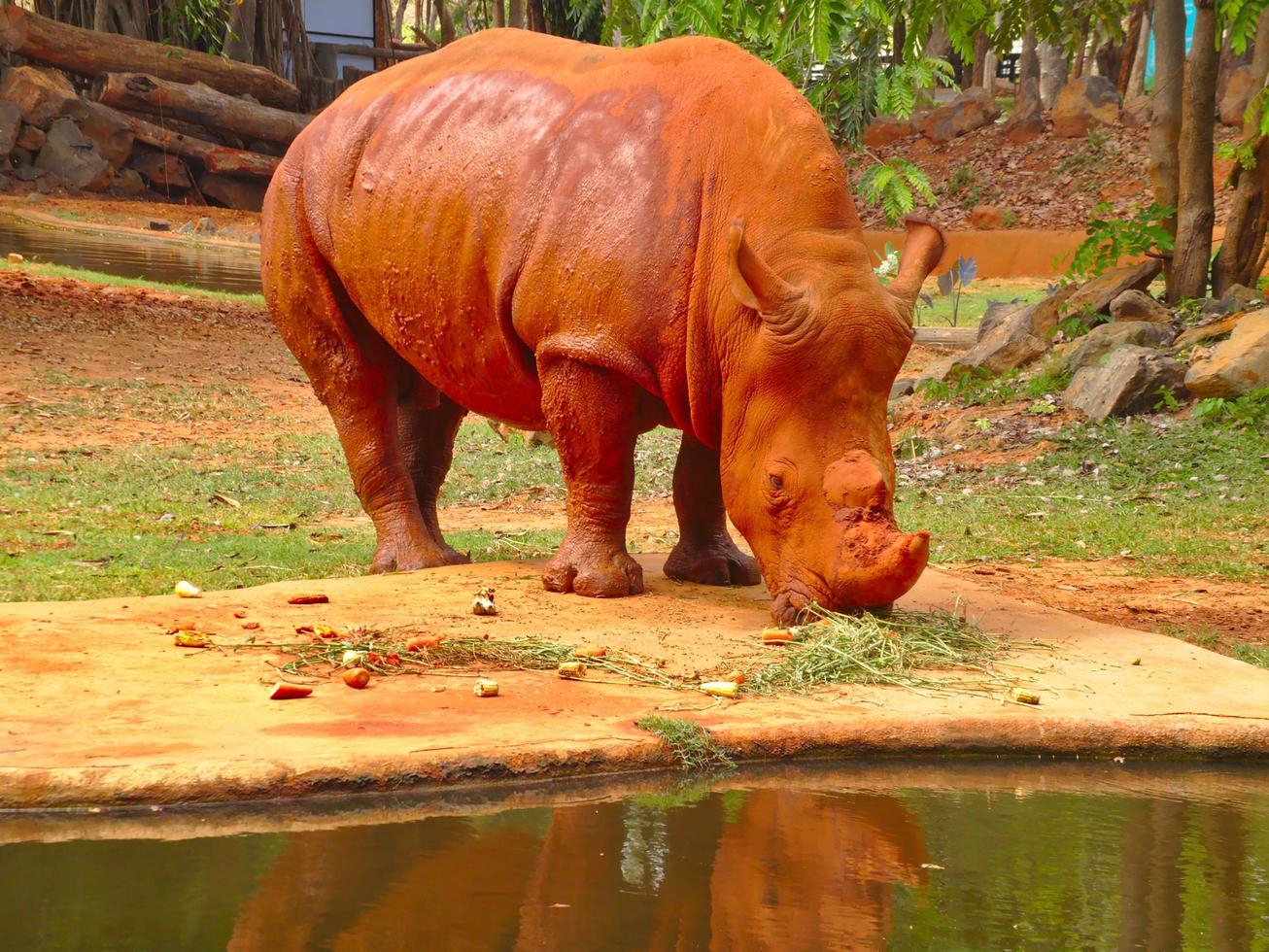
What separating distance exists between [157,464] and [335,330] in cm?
419

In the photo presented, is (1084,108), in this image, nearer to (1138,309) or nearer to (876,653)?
(1138,309)

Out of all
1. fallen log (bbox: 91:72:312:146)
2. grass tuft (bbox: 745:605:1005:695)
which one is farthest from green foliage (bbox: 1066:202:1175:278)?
fallen log (bbox: 91:72:312:146)

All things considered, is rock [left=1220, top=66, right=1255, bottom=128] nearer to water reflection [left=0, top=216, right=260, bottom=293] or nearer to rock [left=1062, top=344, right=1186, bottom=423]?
water reflection [left=0, top=216, right=260, bottom=293]

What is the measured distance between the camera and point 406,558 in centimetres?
743

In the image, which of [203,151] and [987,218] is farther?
[203,151]

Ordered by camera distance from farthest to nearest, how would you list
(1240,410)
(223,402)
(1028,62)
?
(1028,62) < (223,402) < (1240,410)

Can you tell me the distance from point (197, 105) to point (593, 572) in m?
26.6

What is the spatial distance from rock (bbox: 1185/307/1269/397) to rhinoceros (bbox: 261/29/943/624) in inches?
232

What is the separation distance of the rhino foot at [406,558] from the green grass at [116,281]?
12277mm

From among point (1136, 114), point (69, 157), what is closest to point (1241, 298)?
point (1136, 114)

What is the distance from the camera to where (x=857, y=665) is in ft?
17.3

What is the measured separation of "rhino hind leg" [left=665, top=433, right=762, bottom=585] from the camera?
6910 millimetres

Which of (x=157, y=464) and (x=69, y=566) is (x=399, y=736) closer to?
(x=69, y=566)

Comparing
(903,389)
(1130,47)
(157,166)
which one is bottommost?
(903,389)
